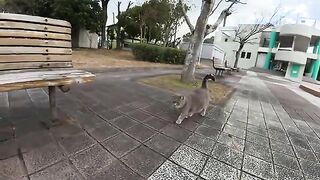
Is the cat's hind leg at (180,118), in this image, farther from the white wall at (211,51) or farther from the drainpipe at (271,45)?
the drainpipe at (271,45)

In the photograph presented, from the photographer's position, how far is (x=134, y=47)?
15367 mm

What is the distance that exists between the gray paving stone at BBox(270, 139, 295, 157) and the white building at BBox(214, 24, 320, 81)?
25.7m

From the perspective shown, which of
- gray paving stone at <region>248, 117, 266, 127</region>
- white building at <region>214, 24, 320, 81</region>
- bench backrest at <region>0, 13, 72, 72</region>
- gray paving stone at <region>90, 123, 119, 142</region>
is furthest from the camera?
white building at <region>214, 24, 320, 81</region>

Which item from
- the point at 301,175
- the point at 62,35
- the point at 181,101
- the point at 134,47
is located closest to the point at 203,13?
the point at 181,101

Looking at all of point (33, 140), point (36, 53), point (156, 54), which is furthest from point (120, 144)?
point (156, 54)

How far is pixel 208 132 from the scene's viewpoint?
10.1 feet

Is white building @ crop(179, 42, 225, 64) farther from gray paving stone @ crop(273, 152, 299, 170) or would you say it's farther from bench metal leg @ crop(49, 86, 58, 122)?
bench metal leg @ crop(49, 86, 58, 122)

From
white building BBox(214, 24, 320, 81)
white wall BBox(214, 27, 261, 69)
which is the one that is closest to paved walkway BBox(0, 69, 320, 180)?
white building BBox(214, 24, 320, 81)

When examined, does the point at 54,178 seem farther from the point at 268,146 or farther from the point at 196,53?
the point at 196,53

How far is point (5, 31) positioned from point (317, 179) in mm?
3921

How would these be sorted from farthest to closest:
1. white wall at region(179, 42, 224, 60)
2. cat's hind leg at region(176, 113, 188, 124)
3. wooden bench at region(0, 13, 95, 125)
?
white wall at region(179, 42, 224, 60) < cat's hind leg at region(176, 113, 188, 124) < wooden bench at region(0, 13, 95, 125)

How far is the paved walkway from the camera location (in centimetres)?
194

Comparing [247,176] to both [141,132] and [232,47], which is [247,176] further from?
[232,47]

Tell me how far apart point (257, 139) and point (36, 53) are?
134 inches
